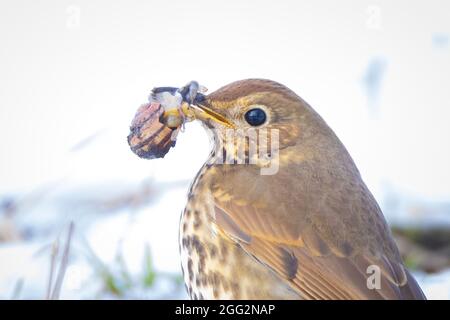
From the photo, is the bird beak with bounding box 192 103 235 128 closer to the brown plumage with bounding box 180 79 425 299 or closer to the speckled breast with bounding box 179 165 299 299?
the brown plumage with bounding box 180 79 425 299

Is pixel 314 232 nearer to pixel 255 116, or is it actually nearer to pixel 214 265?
pixel 214 265

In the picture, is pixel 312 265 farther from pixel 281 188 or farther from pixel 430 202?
pixel 430 202

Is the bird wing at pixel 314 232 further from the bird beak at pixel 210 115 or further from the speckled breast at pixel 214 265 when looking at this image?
the bird beak at pixel 210 115

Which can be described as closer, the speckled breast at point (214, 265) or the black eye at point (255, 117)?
the speckled breast at point (214, 265)

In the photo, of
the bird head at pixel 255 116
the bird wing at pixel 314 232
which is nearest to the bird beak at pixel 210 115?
the bird head at pixel 255 116

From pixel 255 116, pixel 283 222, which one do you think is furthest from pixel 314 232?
pixel 255 116

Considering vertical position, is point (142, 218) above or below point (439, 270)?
above

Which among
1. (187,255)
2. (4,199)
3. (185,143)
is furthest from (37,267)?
(187,255)
